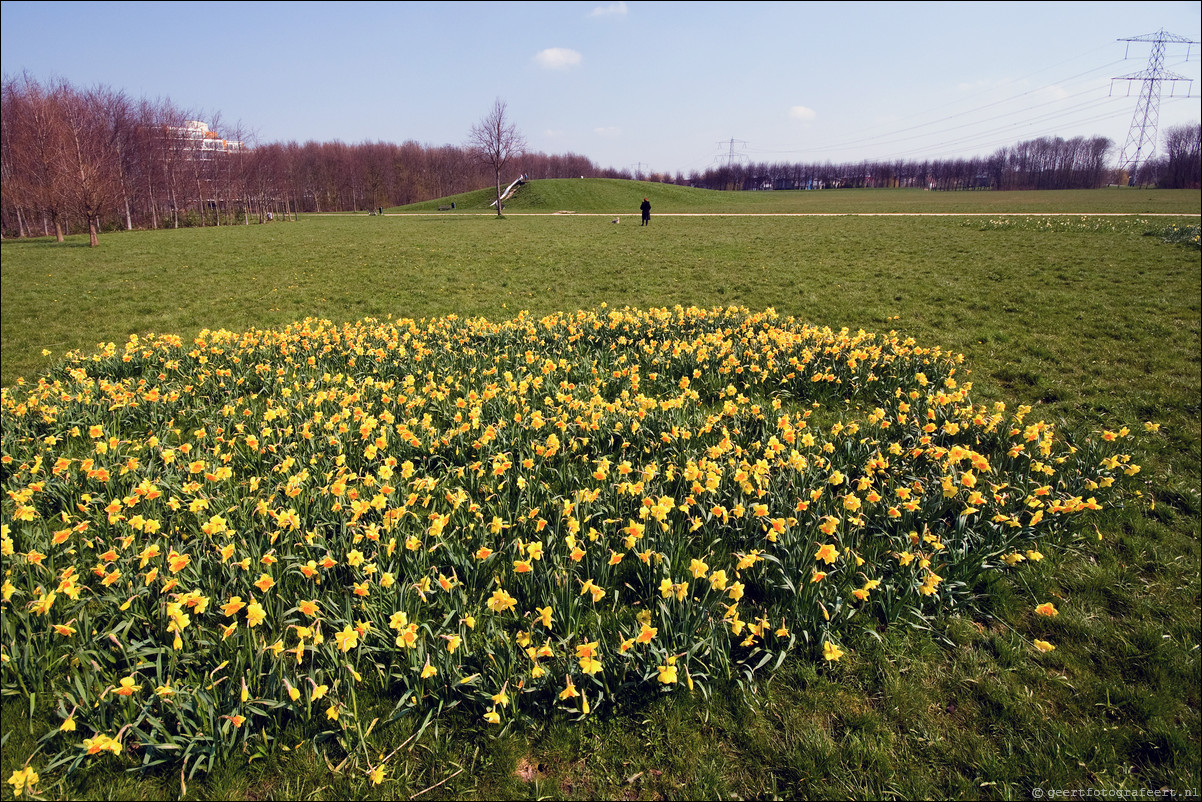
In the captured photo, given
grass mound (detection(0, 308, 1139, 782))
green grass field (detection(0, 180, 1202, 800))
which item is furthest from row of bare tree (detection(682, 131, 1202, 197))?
grass mound (detection(0, 308, 1139, 782))

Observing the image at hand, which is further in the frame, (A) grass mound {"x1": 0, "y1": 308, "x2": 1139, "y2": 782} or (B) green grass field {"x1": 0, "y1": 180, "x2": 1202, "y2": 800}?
(A) grass mound {"x1": 0, "y1": 308, "x2": 1139, "y2": 782}

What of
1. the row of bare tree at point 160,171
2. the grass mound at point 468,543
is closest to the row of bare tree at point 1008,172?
the row of bare tree at point 160,171

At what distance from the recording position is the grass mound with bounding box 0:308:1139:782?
275 cm

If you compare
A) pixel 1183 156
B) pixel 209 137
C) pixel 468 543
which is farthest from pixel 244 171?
pixel 1183 156

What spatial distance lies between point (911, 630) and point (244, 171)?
231 ft

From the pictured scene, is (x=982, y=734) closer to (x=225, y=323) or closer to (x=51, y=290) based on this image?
(x=225, y=323)

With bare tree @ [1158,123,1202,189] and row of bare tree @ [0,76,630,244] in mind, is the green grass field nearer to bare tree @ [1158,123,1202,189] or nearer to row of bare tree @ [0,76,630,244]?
row of bare tree @ [0,76,630,244]

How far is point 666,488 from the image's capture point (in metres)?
4.37

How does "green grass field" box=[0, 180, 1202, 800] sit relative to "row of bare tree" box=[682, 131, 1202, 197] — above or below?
below

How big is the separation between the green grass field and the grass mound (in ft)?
0.56

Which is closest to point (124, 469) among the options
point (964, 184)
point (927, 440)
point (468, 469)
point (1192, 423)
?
point (468, 469)

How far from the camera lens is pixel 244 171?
57031mm

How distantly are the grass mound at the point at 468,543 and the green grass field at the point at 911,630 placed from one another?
0.17m

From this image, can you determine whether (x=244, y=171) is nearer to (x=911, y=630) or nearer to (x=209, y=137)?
(x=209, y=137)
